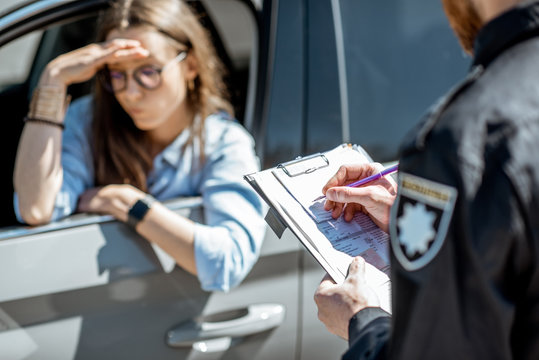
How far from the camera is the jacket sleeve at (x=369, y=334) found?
81 centimetres

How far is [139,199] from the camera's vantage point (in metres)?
1.60

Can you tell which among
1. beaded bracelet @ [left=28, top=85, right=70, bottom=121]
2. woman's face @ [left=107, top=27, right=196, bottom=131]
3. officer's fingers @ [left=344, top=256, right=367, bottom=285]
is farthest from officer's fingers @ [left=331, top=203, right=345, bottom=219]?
beaded bracelet @ [left=28, top=85, right=70, bottom=121]

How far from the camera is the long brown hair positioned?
1813mm

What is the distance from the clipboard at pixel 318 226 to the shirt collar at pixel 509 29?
43 centimetres

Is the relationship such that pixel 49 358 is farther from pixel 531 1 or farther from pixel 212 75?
pixel 531 1

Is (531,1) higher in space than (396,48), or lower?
higher

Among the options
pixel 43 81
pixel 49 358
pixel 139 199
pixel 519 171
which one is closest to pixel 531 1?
pixel 519 171

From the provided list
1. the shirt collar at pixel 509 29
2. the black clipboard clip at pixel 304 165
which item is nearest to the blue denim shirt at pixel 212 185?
the black clipboard clip at pixel 304 165

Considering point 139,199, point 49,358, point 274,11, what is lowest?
point 49,358

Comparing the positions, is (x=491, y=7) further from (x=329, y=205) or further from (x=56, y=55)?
(x=56, y=55)

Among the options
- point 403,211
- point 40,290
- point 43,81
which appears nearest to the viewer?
point 403,211

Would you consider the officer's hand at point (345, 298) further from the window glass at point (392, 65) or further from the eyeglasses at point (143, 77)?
the eyeglasses at point (143, 77)

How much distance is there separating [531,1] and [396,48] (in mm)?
1229

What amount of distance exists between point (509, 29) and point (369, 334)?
44 cm
